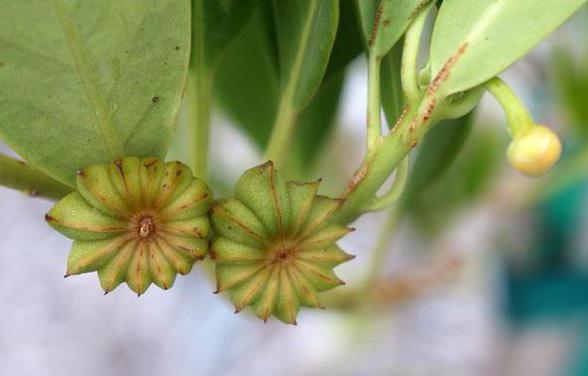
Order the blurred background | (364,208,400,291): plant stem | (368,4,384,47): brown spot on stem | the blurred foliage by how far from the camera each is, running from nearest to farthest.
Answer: (368,4,384,47): brown spot on stem
(364,208,400,291): plant stem
the blurred foliage
the blurred background

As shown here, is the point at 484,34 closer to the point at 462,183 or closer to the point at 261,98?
the point at 261,98

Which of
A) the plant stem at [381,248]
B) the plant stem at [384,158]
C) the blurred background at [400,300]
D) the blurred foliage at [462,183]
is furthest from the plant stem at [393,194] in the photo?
the blurred background at [400,300]

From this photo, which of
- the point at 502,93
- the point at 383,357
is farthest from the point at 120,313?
the point at 502,93

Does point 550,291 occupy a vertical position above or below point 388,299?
above

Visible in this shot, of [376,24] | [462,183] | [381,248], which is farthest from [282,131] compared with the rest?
[462,183]

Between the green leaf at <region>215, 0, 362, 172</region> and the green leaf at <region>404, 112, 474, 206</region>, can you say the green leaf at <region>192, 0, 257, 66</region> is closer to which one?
the green leaf at <region>215, 0, 362, 172</region>

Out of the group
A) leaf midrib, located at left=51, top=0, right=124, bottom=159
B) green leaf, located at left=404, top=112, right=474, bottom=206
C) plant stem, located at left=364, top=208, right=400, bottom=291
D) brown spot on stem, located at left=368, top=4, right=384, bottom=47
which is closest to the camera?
leaf midrib, located at left=51, top=0, right=124, bottom=159

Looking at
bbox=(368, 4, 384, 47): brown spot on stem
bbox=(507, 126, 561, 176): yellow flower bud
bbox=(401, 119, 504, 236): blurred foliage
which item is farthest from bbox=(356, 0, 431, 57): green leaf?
bbox=(401, 119, 504, 236): blurred foliage

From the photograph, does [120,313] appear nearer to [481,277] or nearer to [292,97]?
[481,277]
